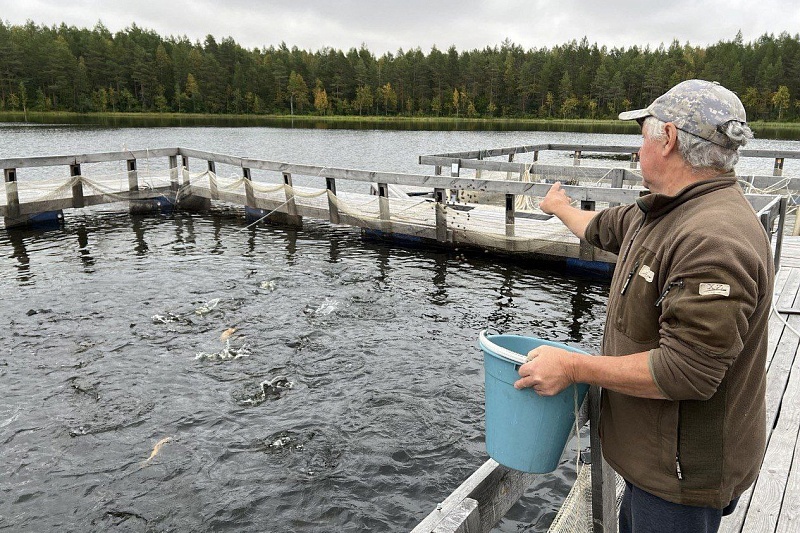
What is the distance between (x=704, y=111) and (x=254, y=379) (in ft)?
21.1

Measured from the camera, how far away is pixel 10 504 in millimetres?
5082

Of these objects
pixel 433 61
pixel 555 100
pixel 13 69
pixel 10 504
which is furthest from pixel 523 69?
pixel 10 504

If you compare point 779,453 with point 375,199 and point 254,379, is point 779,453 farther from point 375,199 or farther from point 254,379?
point 375,199

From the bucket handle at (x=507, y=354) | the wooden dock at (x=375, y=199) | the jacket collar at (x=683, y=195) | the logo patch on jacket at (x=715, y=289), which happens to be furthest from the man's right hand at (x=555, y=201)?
the wooden dock at (x=375, y=199)

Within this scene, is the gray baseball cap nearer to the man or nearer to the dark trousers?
the man

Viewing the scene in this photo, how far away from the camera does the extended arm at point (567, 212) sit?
3.13 m

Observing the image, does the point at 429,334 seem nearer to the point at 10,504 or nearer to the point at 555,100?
the point at 10,504

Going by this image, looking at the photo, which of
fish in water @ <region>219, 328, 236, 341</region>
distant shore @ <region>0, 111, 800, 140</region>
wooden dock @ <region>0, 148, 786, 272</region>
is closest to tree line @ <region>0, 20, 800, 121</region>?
distant shore @ <region>0, 111, 800, 140</region>

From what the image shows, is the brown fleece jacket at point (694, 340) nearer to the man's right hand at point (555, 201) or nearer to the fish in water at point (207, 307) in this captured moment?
A: the man's right hand at point (555, 201)

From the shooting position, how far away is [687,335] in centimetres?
185

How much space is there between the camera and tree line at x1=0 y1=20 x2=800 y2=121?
353 feet

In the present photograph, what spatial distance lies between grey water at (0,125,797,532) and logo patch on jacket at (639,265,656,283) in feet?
11.9

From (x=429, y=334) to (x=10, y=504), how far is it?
5652 millimetres

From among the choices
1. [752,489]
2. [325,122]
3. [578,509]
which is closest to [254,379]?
[578,509]
